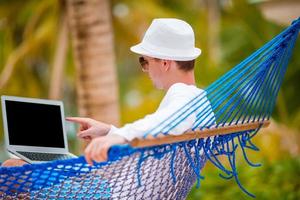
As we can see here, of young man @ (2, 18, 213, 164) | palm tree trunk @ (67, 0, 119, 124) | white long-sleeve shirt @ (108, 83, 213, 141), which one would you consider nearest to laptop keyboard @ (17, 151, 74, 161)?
young man @ (2, 18, 213, 164)

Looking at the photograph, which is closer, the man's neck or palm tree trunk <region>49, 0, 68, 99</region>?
the man's neck

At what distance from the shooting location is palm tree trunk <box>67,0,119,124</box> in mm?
4719

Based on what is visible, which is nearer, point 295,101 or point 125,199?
point 125,199

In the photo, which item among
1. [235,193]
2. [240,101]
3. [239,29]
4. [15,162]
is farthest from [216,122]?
[239,29]

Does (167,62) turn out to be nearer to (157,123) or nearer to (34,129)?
(157,123)

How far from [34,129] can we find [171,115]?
64 centimetres

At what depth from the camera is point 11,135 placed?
8.29 ft

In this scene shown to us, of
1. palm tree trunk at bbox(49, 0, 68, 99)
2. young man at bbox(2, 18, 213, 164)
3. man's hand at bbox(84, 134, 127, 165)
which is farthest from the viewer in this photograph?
palm tree trunk at bbox(49, 0, 68, 99)

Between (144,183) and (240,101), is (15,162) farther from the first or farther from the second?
(240,101)

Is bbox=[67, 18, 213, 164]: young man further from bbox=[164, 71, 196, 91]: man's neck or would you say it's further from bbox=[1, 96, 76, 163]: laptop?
bbox=[1, 96, 76, 163]: laptop

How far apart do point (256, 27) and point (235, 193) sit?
1685 mm

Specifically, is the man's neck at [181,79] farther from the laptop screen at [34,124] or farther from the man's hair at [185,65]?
the laptop screen at [34,124]

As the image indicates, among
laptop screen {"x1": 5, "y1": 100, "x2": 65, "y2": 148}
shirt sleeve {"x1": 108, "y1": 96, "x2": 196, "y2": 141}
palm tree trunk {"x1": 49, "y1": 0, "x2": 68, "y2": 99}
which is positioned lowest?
palm tree trunk {"x1": 49, "y1": 0, "x2": 68, "y2": 99}

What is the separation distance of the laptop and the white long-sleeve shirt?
1.06 ft
